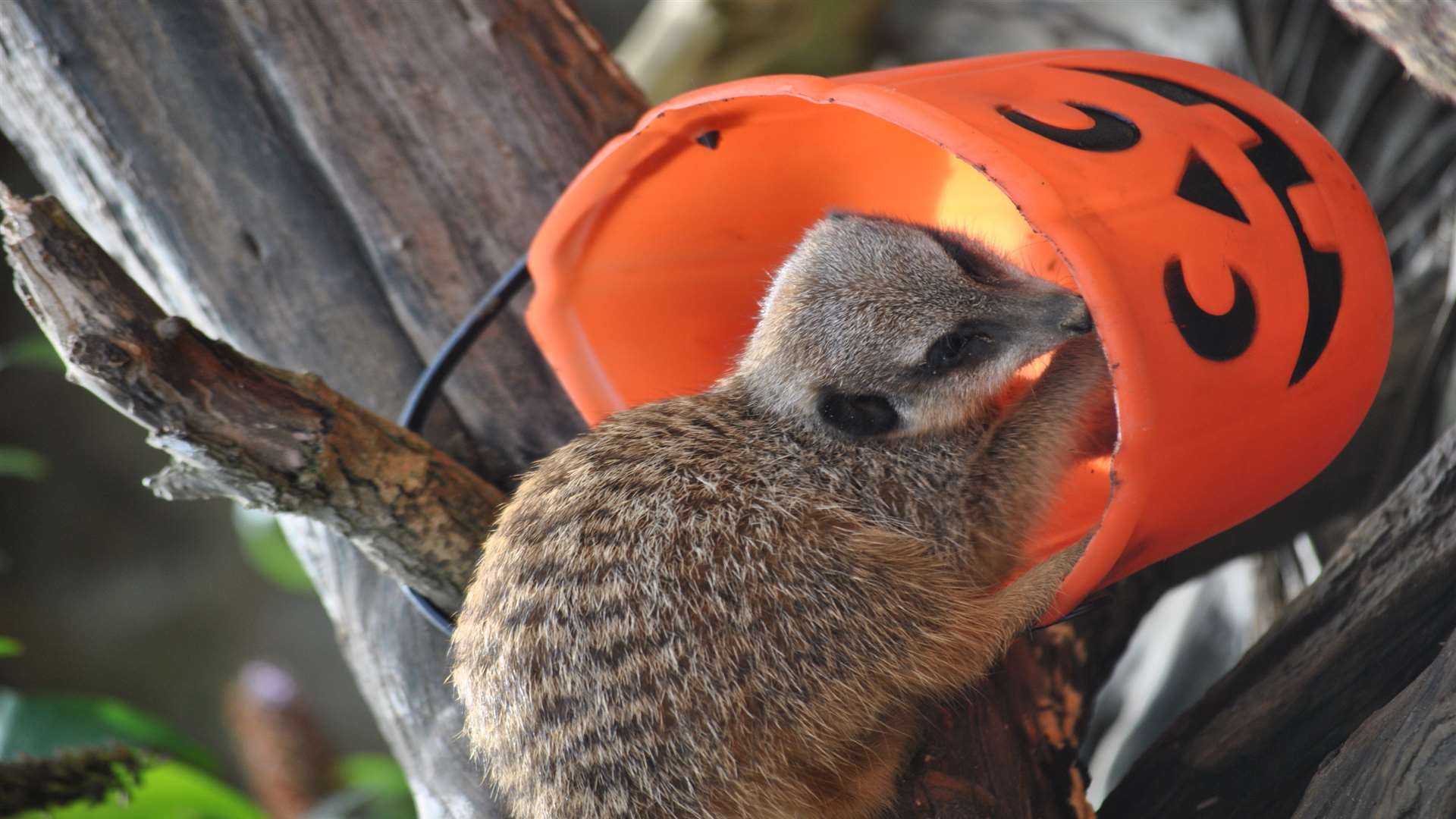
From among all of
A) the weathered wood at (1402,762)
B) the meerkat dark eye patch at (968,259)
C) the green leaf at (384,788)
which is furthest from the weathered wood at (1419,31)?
the green leaf at (384,788)

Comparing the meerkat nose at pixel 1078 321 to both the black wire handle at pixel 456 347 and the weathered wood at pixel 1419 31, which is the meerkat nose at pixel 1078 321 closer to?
the weathered wood at pixel 1419 31

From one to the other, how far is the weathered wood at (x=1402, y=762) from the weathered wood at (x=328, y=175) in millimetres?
1418

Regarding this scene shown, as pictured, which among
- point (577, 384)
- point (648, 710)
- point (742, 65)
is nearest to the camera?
point (648, 710)

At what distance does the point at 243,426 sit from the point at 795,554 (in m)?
0.76

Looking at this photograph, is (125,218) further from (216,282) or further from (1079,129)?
(1079,129)

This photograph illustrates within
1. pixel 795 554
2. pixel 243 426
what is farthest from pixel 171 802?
pixel 795 554

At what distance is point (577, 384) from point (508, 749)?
2.43ft

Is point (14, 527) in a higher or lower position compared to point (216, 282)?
lower

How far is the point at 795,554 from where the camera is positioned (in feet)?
4.96

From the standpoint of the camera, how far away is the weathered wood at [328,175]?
80.0 inches

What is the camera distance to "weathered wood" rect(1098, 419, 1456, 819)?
1.40m

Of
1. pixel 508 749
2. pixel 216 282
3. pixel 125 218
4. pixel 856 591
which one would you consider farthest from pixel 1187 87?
pixel 125 218

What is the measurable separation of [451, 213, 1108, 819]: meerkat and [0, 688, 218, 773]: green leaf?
1.25 meters

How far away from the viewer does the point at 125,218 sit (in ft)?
6.85
